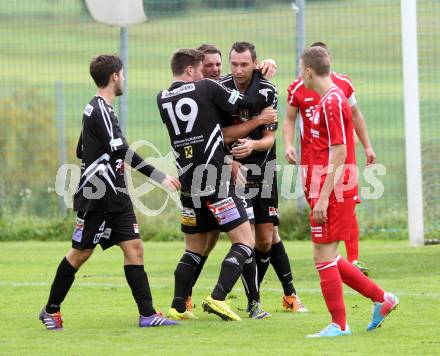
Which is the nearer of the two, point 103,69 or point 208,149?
point 103,69

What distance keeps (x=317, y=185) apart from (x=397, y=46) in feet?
39.9

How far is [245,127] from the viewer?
9117mm

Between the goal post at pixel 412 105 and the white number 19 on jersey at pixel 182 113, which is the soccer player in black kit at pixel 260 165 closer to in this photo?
the white number 19 on jersey at pixel 182 113

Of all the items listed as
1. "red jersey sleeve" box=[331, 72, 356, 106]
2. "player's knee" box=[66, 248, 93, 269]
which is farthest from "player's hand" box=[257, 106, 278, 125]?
"red jersey sleeve" box=[331, 72, 356, 106]

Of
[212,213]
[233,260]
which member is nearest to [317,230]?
[233,260]

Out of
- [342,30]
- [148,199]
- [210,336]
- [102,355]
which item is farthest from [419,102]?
[102,355]

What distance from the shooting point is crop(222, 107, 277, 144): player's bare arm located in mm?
9117

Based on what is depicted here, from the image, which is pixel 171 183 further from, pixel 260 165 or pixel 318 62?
pixel 318 62

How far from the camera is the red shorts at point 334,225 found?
8.03 m

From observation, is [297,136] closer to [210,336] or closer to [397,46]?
[397,46]

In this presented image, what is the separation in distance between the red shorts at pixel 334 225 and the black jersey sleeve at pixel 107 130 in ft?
5.21

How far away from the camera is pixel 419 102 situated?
15.3 meters

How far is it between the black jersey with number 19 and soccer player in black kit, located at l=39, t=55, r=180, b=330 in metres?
0.41

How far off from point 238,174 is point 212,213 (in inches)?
14.5
